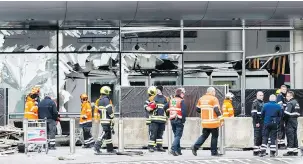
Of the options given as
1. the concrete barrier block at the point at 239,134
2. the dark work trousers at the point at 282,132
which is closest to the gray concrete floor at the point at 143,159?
the dark work trousers at the point at 282,132

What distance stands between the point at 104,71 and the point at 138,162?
9322 millimetres

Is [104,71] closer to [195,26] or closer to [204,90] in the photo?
[195,26]

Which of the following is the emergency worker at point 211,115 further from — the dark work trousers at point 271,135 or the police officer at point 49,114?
the police officer at point 49,114

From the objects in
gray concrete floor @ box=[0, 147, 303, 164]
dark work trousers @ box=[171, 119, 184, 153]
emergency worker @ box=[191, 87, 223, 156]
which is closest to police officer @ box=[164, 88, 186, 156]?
dark work trousers @ box=[171, 119, 184, 153]

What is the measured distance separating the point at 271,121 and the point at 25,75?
11.1 meters

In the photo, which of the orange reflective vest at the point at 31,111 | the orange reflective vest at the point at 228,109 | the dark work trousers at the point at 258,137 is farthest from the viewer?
the orange reflective vest at the point at 228,109

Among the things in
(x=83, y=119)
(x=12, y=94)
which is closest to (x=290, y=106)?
(x=83, y=119)

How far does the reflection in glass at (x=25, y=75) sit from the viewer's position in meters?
28.4

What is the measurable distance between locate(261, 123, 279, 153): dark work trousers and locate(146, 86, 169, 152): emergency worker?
295cm

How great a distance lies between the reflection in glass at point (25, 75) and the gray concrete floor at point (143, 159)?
6.40m

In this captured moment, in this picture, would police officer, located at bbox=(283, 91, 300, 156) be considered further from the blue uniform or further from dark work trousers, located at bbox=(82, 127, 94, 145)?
dark work trousers, located at bbox=(82, 127, 94, 145)

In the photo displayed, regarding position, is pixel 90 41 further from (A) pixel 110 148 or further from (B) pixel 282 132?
(B) pixel 282 132

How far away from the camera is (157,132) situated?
22234mm

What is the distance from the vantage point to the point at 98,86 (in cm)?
2872
